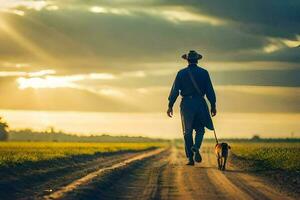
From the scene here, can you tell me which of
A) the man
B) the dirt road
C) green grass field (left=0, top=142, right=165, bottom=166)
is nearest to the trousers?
the man

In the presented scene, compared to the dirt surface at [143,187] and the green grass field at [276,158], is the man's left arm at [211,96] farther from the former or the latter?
the green grass field at [276,158]

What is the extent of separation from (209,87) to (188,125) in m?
1.42

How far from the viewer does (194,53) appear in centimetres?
2042

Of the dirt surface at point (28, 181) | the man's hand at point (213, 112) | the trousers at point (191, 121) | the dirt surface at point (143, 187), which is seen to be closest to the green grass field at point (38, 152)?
the dirt surface at point (28, 181)

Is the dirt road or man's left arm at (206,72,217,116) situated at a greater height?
man's left arm at (206,72,217,116)

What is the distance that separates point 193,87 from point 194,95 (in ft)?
0.91

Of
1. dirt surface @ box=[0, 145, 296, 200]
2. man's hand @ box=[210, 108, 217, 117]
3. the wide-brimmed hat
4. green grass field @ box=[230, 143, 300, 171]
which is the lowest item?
dirt surface @ box=[0, 145, 296, 200]

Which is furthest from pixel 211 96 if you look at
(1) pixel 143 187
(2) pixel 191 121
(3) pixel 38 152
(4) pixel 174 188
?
(3) pixel 38 152

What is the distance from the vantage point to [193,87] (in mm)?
20641

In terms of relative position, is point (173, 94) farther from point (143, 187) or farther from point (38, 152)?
point (38, 152)

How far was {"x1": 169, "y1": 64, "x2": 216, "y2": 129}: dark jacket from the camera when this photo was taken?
20.6 metres

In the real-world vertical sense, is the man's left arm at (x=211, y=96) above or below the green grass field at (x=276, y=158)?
above

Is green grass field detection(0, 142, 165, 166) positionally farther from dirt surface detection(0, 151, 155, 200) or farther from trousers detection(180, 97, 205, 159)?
trousers detection(180, 97, 205, 159)

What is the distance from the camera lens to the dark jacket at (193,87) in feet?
67.5
